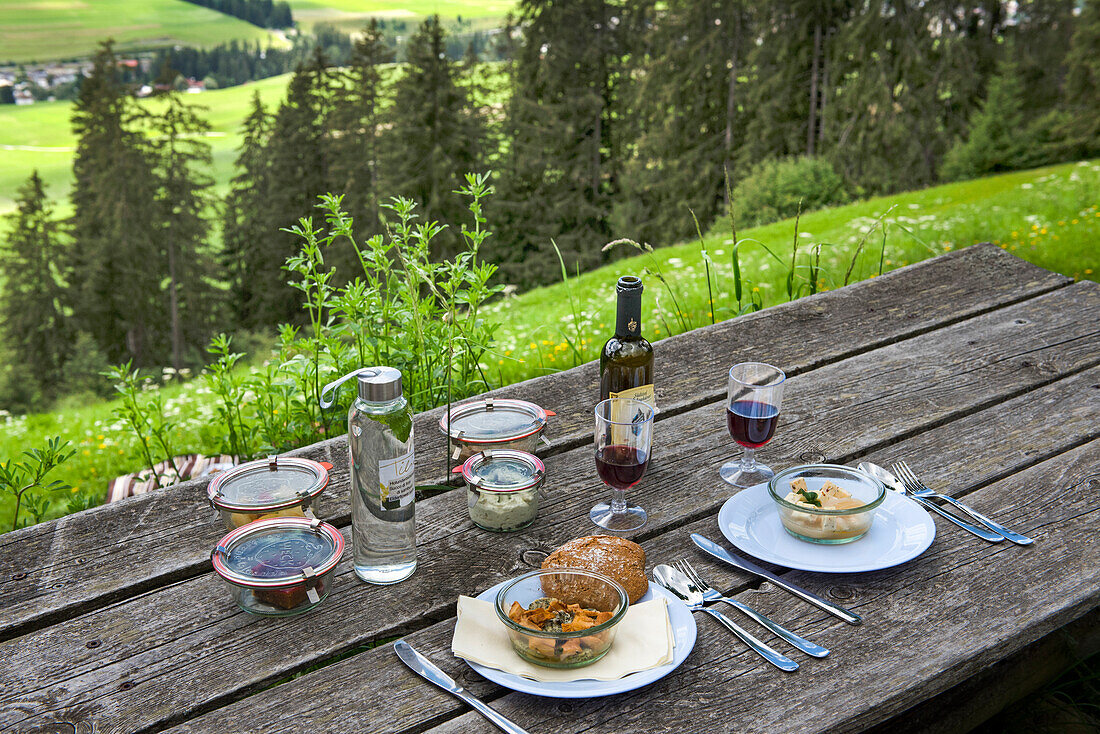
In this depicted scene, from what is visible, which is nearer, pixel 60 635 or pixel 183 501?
pixel 60 635

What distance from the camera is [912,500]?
62.4 inches

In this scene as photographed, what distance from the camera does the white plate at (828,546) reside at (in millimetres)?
1409

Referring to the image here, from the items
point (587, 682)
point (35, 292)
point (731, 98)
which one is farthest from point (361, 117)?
point (587, 682)

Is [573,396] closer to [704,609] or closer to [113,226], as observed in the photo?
[704,609]

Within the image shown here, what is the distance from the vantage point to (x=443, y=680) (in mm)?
1167

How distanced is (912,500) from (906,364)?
28.6 inches

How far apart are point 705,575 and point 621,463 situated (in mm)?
243

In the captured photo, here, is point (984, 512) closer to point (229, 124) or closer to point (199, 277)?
point (199, 277)

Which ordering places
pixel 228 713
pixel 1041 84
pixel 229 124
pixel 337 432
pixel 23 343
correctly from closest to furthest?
pixel 228 713, pixel 337 432, pixel 1041 84, pixel 23 343, pixel 229 124

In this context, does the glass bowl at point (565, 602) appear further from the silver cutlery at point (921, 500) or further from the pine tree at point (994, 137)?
the pine tree at point (994, 137)

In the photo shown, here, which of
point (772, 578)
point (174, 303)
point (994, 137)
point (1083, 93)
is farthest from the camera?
point (174, 303)

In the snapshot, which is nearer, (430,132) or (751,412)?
(751,412)

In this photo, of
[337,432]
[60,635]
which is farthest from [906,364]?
[60,635]

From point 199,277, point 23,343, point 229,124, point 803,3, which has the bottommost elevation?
point 23,343
